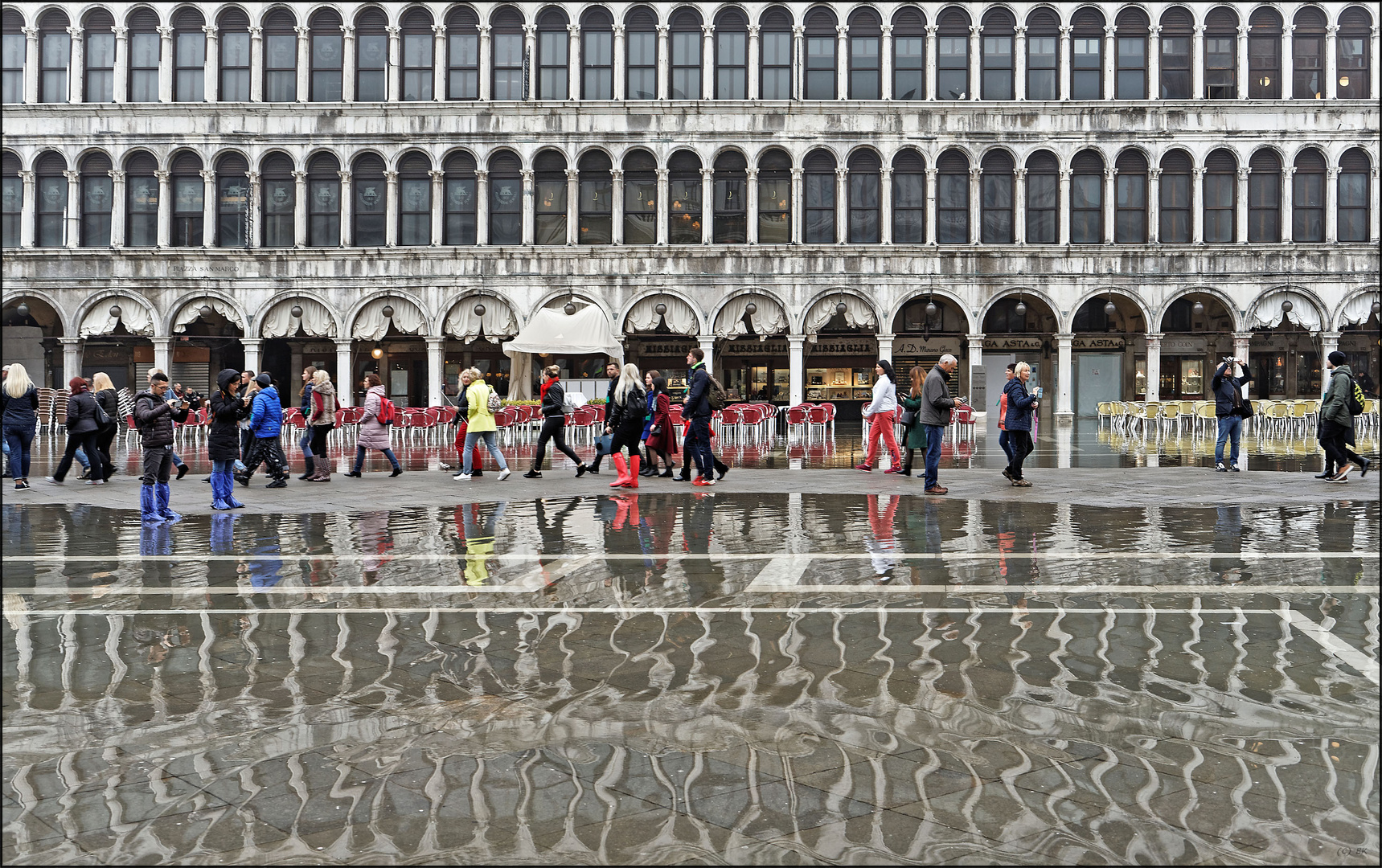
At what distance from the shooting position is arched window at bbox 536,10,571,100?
34938 millimetres

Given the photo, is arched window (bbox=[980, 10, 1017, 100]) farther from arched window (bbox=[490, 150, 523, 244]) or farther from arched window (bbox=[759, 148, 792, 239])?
arched window (bbox=[490, 150, 523, 244])

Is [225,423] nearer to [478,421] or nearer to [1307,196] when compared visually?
[478,421]

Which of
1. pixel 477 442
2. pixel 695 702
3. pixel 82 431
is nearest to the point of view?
pixel 695 702

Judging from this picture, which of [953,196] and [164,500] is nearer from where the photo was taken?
[164,500]

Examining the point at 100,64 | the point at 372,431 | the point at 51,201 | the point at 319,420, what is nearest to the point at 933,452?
the point at 372,431

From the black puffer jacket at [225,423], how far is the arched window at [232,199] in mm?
24116

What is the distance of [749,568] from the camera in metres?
8.63

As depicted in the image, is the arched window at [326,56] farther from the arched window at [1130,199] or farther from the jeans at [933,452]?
the jeans at [933,452]

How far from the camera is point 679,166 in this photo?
35031 mm

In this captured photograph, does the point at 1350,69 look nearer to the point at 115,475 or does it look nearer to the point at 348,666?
the point at 115,475

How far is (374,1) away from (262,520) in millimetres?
27718

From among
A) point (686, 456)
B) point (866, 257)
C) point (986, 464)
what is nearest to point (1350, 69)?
point (866, 257)

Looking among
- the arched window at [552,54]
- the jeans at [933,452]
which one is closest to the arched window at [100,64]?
the arched window at [552,54]

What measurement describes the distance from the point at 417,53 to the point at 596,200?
736 centimetres
